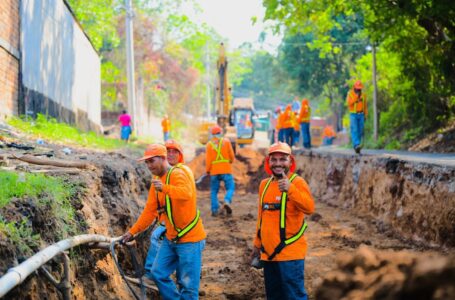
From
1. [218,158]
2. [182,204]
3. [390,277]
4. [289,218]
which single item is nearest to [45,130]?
[218,158]

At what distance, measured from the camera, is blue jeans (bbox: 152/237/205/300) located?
606cm

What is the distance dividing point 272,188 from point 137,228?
1.57 meters

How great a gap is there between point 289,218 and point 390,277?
2426 millimetres

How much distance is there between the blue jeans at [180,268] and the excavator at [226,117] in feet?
64.5

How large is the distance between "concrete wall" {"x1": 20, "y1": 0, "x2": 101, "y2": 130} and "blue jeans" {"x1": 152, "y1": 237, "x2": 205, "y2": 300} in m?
8.85

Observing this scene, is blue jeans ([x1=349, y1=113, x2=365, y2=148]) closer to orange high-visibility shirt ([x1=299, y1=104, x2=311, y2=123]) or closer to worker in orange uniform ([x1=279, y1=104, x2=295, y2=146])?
orange high-visibility shirt ([x1=299, y1=104, x2=311, y2=123])

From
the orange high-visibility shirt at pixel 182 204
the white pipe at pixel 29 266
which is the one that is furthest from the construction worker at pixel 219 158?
the white pipe at pixel 29 266

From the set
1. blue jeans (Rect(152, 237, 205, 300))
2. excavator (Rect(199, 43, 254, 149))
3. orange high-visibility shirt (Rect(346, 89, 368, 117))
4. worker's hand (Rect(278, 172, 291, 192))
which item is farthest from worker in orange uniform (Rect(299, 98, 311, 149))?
worker's hand (Rect(278, 172, 291, 192))

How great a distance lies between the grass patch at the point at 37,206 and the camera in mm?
4571

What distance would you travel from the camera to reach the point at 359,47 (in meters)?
37.5

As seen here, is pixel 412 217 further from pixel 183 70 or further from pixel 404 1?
pixel 183 70

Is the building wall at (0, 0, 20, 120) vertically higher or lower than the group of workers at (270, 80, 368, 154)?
higher

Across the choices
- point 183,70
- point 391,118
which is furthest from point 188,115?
point 391,118

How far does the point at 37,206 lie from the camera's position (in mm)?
5211
